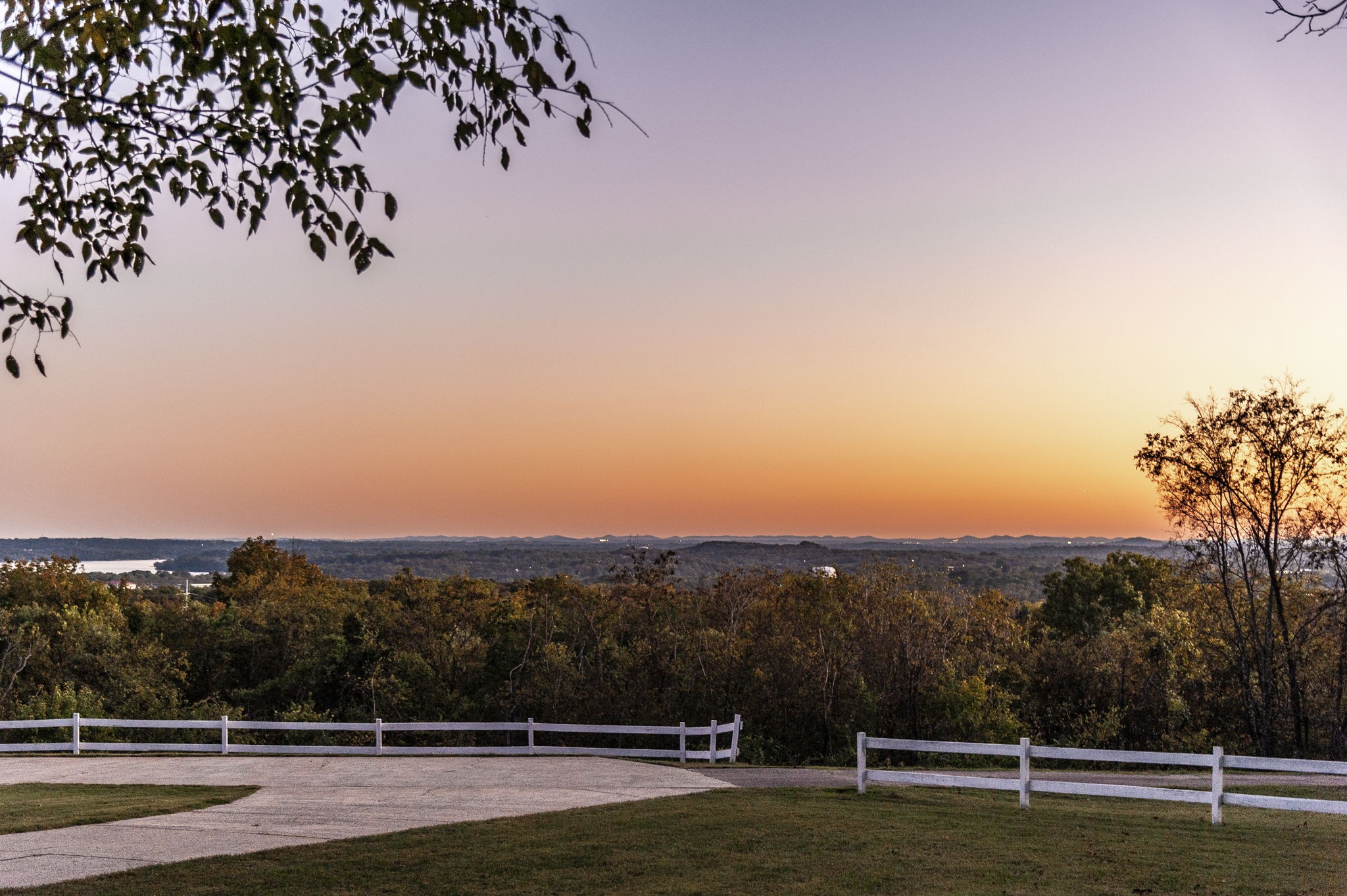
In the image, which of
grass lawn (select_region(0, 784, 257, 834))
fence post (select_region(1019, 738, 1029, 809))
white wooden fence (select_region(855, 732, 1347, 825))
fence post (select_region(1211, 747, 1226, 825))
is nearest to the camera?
white wooden fence (select_region(855, 732, 1347, 825))

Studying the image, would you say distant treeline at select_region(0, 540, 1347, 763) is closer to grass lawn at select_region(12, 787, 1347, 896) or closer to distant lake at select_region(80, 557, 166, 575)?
grass lawn at select_region(12, 787, 1347, 896)

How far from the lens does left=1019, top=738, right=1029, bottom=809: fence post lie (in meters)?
14.0

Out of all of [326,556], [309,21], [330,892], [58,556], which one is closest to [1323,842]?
[330,892]

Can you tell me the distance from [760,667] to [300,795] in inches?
528

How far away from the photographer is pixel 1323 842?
37.5 feet

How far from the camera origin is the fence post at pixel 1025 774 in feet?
45.9

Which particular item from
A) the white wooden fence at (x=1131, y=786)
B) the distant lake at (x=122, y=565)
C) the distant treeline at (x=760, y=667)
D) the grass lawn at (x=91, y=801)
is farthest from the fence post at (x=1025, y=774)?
the distant lake at (x=122, y=565)

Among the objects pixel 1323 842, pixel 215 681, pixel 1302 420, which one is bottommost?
pixel 215 681

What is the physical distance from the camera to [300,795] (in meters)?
15.7

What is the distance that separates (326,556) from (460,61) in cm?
10989

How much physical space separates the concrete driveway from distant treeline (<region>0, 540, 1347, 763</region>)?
6.36m

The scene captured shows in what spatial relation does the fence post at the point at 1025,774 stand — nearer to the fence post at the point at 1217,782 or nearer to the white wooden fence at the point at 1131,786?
the white wooden fence at the point at 1131,786

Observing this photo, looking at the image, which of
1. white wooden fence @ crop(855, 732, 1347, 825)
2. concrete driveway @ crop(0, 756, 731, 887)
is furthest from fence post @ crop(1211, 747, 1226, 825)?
concrete driveway @ crop(0, 756, 731, 887)

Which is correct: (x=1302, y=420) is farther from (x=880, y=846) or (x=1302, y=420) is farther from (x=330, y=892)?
(x=330, y=892)
